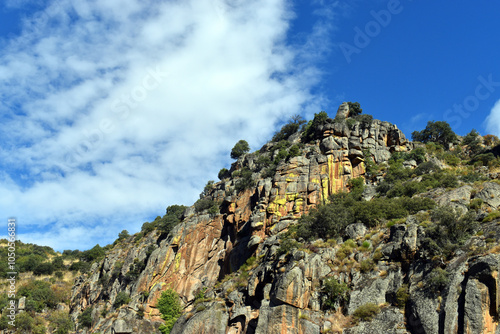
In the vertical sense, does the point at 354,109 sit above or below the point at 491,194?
above

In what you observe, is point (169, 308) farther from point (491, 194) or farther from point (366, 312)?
point (491, 194)

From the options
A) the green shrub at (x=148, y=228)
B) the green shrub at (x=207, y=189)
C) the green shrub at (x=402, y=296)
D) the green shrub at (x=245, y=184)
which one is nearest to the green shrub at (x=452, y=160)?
the green shrub at (x=245, y=184)

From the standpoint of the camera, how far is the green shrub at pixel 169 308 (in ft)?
193

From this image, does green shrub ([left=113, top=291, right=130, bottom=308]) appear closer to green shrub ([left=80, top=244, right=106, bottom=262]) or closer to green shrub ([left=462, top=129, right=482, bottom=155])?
green shrub ([left=80, top=244, right=106, bottom=262])

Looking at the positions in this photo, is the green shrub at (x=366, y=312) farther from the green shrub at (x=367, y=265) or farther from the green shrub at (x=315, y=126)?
the green shrub at (x=315, y=126)

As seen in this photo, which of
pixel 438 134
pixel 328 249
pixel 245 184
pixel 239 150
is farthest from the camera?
pixel 239 150

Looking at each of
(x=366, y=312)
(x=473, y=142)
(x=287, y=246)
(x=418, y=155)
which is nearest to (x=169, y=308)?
(x=287, y=246)

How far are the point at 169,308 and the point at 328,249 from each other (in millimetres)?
30131

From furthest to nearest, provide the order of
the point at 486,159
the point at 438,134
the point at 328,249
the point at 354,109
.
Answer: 1. the point at 438,134
2. the point at 354,109
3. the point at 486,159
4. the point at 328,249

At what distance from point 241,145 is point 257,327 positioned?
244ft

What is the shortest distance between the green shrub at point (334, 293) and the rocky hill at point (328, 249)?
5.0 inches

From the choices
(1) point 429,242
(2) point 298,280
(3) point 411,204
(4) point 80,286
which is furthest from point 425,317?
(4) point 80,286

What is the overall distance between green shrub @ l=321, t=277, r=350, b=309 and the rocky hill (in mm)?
128

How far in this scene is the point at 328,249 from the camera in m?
43.9
